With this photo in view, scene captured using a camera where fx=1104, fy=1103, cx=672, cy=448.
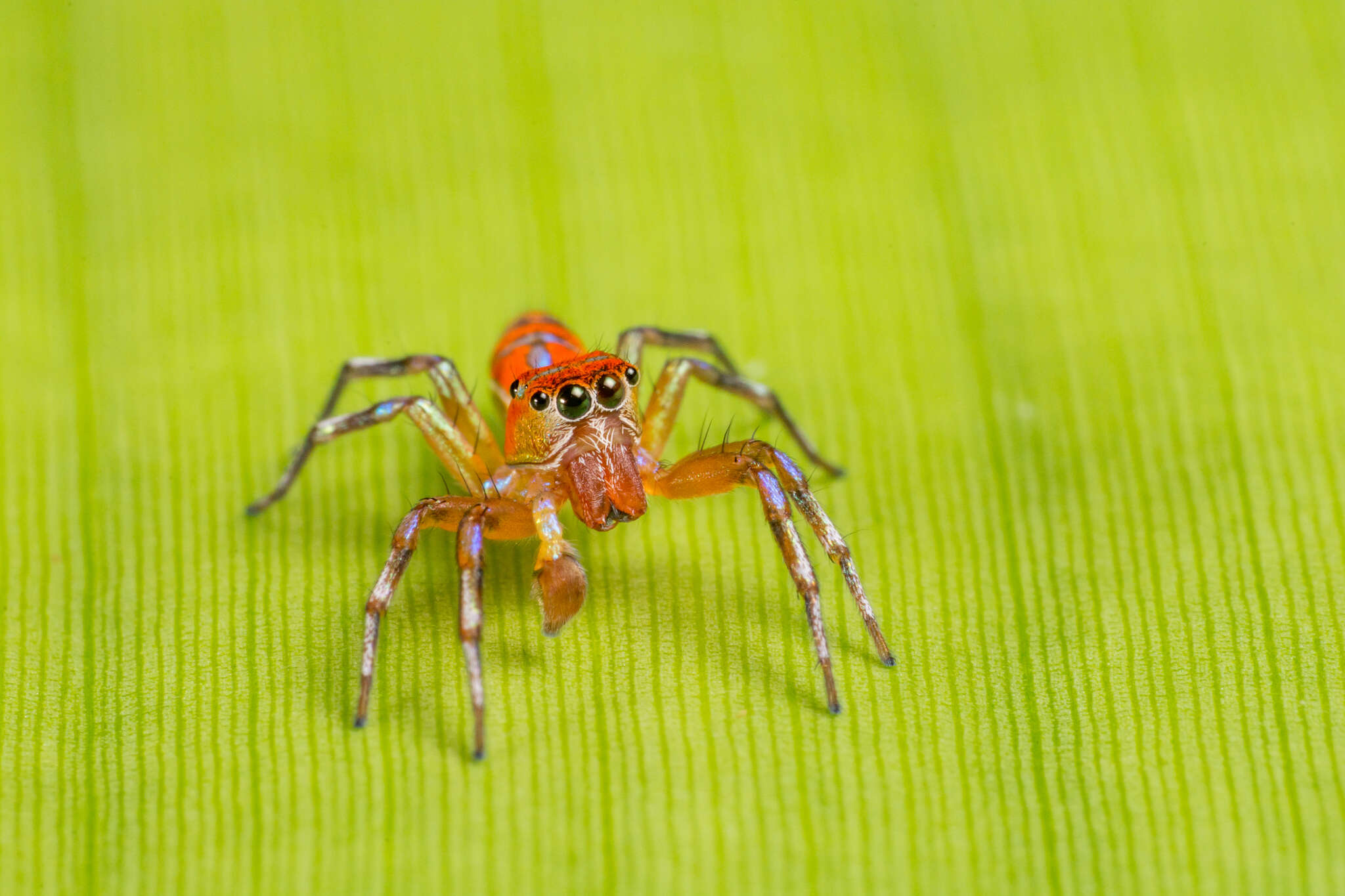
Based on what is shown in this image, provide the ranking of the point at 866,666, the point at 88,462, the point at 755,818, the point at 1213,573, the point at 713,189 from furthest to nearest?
the point at 713,189
the point at 88,462
the point at 1213,573
the point at 866,666
the point at 755,818

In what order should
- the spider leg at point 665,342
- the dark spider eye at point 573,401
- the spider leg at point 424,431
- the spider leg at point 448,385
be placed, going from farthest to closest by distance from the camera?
the spider leg at point 665,342
the spider leg at point 448,385
the spider leg at point 424,431
the dark spider eye at point 573,401

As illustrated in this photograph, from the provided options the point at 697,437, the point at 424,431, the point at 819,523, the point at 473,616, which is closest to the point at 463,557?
the point at 473,616

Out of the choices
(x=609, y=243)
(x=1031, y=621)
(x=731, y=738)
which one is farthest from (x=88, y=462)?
(x=1031, y=621)

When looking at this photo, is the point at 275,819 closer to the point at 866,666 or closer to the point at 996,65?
the point at 866,666

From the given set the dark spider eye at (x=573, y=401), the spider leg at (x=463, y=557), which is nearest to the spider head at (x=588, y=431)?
the dark spider eye at (x=573, y=401)

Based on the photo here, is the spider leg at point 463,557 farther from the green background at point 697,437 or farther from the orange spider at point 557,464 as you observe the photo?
the green background at point 697,437

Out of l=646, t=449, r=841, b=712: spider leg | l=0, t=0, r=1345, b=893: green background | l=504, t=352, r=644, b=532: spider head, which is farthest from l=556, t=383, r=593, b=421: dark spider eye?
l=0, t=0, r=1345, b=893: green background

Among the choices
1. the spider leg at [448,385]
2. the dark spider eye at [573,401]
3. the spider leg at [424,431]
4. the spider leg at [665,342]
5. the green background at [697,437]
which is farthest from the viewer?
the spider leg at [665,342]
